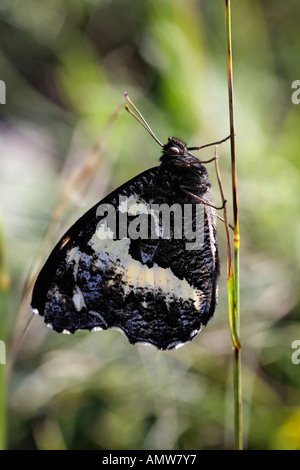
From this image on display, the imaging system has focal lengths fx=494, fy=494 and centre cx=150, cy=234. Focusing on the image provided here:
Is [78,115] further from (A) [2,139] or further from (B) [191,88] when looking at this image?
(B) [191,88]

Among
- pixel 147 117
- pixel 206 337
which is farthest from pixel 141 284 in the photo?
pixel 147 117

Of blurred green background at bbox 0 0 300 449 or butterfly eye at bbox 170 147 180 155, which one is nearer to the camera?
butterfly eye at bbox 170 147 180 155

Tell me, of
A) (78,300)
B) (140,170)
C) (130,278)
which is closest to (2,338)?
(78,300)

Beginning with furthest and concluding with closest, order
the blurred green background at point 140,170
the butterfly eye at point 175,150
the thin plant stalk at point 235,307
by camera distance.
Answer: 1. the blurred green background at point 140,170
2. the butterfly eye at point 175,150
3. the thin plant stalk at point 235,307

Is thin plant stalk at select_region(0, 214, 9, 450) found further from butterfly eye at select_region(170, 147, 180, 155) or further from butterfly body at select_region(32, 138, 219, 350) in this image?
butterfly eye at select_region(170, 147, 180, 155)

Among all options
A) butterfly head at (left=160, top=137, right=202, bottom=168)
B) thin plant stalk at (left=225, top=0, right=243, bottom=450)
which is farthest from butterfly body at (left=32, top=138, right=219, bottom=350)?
thin plant stalk at (left=225, top=0, right=243, bottom=450)

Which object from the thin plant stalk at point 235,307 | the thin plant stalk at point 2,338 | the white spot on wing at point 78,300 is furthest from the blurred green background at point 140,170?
the thin plant stalk at point 235,307

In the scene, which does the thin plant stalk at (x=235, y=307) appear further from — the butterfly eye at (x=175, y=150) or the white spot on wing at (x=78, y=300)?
the white spot on wing at (x=78, y=300)
